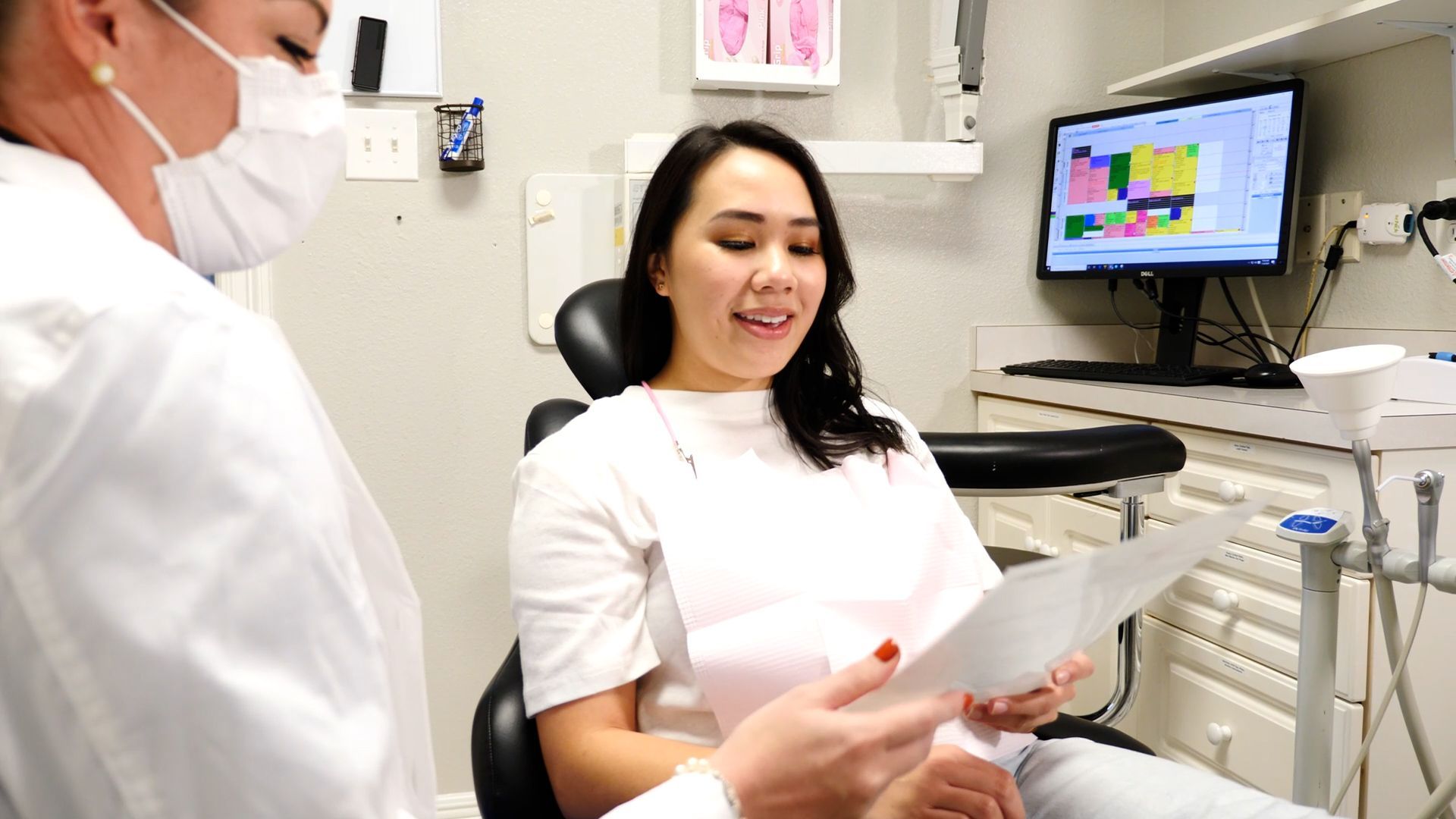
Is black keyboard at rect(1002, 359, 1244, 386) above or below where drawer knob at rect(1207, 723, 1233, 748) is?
above

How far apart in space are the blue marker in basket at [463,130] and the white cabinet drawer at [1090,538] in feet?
4.80

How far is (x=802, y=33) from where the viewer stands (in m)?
2.26

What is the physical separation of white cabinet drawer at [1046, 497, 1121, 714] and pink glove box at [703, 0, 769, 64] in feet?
3.88

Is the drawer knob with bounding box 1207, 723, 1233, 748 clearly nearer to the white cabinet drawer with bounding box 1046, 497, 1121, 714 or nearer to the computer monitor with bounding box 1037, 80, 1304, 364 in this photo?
the white cabinet drawer with bounding box 1046, 497, 1121, 714

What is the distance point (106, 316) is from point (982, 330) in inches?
90.1

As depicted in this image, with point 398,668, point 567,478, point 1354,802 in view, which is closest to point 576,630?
point 567,478

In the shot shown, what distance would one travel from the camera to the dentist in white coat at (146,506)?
42 cm

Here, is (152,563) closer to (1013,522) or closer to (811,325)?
(811,325)

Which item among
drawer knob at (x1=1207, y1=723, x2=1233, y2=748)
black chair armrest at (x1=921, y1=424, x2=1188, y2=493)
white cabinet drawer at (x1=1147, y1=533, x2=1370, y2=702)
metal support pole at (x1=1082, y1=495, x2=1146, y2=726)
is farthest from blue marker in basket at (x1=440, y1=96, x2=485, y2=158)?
drawer knob at (x1=1207, y1=723, x2=1233, y2=748)

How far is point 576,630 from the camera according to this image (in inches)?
39.8

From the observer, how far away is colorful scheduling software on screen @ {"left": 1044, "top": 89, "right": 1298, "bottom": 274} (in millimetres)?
2037

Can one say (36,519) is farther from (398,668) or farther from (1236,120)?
(1236,120)

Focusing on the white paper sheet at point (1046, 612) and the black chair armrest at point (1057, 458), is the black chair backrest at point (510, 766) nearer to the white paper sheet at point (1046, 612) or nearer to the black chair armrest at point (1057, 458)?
the white paper sheet at point (1046, 612)

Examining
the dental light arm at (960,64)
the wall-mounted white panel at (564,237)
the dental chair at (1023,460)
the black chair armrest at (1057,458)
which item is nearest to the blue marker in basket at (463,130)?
the wall-mounted white panel at (564,237)
